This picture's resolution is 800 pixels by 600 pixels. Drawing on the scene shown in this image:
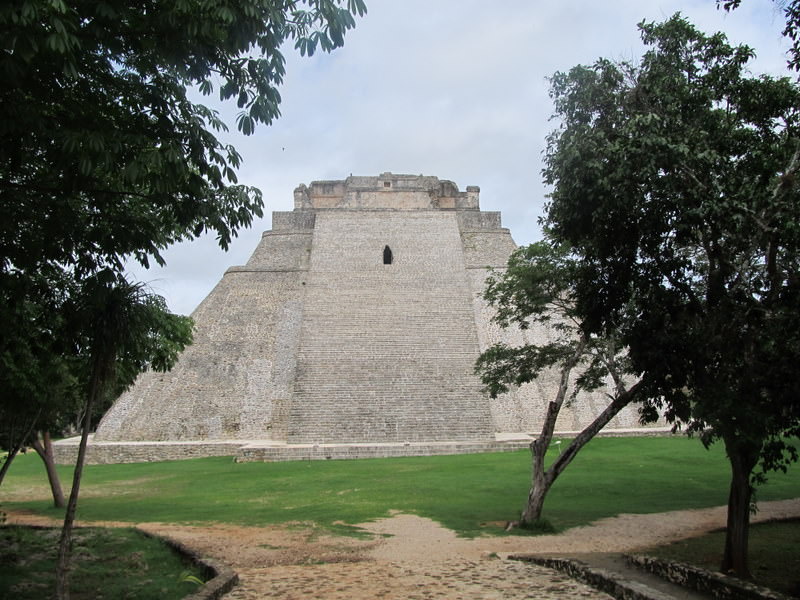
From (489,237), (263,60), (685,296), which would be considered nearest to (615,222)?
(685,296)

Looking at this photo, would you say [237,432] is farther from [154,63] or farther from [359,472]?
[154,63]

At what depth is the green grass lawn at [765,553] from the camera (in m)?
6.02

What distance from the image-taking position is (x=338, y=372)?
18984mm

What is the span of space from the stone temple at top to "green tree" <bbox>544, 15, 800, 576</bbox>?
31.7 feet

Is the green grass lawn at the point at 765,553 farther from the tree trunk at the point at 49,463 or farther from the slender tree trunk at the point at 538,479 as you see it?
the tree trunk at the point at 49,463

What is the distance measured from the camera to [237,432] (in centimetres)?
1783

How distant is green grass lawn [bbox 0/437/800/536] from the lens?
32.2 feet

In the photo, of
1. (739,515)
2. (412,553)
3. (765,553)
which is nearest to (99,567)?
(412,553)

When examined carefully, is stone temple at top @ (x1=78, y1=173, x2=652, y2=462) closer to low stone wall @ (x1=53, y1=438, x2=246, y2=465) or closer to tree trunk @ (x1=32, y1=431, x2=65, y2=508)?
low stone wall @ (x1=53, y1=438, x2=246, y2=465)

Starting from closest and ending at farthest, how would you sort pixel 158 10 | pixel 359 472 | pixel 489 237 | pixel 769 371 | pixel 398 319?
pixel 158 10, pixel 769 371, pixel 359 472, pixel 398 319, pixel 489 237

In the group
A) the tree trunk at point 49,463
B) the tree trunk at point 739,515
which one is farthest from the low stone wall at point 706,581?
the tree trunk at point 49,463

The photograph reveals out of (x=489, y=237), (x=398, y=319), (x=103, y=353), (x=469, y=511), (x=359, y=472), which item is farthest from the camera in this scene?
(x=489, y=237)

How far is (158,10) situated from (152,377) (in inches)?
666

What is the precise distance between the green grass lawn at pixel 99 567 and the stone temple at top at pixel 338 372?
7.34 m
